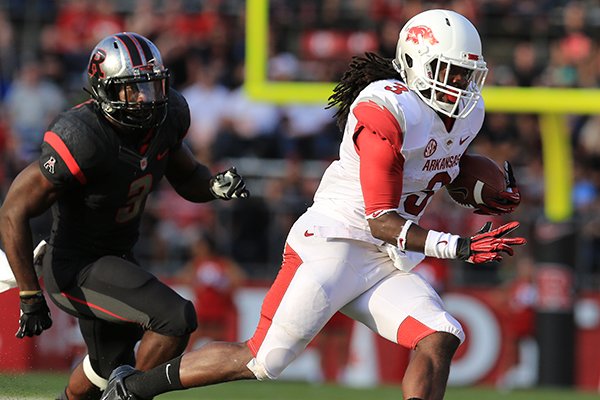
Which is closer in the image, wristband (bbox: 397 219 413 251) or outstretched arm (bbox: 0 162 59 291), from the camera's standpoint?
wristband (bbox: 397 219 413 251)

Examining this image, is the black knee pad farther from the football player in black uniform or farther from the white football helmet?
the white football helmet

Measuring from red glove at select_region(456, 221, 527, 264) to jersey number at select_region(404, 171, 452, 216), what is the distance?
419 millimetres

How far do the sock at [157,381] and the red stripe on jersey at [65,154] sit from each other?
33.2 inches

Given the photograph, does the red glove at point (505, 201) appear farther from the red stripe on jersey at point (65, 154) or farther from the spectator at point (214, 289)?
the spectator at point (214, 289)

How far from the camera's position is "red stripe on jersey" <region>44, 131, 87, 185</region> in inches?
183

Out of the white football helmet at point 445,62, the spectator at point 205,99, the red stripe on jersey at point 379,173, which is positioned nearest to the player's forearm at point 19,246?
the red stripe on jersey at point 379,173

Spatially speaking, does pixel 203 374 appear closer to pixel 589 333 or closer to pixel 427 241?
pixel 427 241

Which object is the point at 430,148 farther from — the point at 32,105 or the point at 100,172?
the point at 32,105

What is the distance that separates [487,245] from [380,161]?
48cm

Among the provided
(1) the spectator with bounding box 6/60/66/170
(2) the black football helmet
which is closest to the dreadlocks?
(2) the black football helmet

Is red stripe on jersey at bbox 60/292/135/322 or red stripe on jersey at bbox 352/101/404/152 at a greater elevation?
red stripe on jersey at bbox 352/101/404/152

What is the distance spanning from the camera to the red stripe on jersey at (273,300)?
4273mm

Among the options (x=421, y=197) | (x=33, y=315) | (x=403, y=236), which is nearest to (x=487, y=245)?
(x=403, y=236)

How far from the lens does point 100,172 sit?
475 cm
